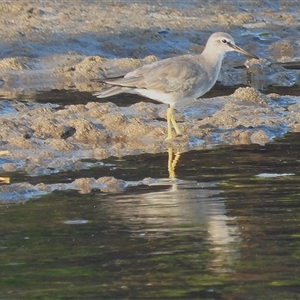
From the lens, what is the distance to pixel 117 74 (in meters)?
15.0

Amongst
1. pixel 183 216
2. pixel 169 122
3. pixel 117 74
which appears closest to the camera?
pixel 183 216

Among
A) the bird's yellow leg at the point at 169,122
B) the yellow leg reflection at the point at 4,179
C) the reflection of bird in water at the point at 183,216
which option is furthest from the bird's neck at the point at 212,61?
the yellow leg reflection at the point at 4,179

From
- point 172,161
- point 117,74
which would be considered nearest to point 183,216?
point 172,161

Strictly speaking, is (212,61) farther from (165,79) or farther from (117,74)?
(117,74)

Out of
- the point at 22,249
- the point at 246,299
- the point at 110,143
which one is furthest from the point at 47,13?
the point at 246,299

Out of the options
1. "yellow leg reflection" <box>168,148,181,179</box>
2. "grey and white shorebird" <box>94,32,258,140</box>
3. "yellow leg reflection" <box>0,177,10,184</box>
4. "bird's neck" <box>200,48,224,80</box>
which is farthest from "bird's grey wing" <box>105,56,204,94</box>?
"yellow leg reflection" <box>0,177,10,184</box>

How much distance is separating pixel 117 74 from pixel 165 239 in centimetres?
849

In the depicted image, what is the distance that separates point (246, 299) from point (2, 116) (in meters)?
6.74

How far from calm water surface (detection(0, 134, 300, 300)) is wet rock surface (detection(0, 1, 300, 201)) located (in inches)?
25.3

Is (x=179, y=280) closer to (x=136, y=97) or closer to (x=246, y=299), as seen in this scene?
(x=246, y=299)

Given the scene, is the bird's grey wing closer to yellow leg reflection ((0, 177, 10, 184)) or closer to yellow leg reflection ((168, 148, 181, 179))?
yellow leg reflection ((168, 148, 181, 179))

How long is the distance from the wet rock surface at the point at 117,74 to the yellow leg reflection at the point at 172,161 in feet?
0.84

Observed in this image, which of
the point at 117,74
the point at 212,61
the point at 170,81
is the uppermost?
the point at 212,61

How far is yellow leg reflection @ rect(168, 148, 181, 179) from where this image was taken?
8.95 m
